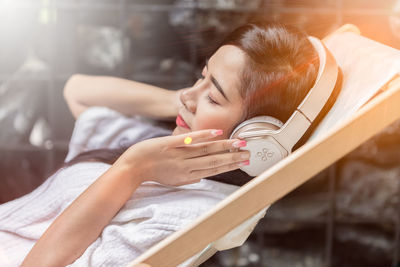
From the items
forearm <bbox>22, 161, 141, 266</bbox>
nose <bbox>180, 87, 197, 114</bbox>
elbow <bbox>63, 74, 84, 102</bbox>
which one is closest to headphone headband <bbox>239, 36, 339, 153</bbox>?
nose <bbox>180, 87, 197, 114</bbox>

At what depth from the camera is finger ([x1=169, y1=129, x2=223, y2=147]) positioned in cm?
80

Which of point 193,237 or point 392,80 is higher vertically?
point 392,80

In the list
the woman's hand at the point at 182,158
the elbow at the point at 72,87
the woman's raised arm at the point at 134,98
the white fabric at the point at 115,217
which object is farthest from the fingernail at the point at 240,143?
the elbow at the point at 72,87

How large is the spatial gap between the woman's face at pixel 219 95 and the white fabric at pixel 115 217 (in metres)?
0.12

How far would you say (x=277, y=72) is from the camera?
0.82 m

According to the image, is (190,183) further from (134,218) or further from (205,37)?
(205,37)

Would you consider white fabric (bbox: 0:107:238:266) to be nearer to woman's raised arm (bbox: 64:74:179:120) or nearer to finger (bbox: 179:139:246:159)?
finger (bbox: 179:139:246:159)

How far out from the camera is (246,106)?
84 cm

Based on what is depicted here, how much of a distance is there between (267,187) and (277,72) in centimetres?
25

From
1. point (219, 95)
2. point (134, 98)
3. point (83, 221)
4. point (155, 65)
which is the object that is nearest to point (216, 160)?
point (219, 95)

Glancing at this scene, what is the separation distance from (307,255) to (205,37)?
2.81 ft

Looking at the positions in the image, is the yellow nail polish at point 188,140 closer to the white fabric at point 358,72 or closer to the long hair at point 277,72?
the long hair at point 277,72

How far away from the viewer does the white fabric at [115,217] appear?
0.77 meters

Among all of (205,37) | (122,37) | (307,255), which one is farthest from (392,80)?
(307,255)
